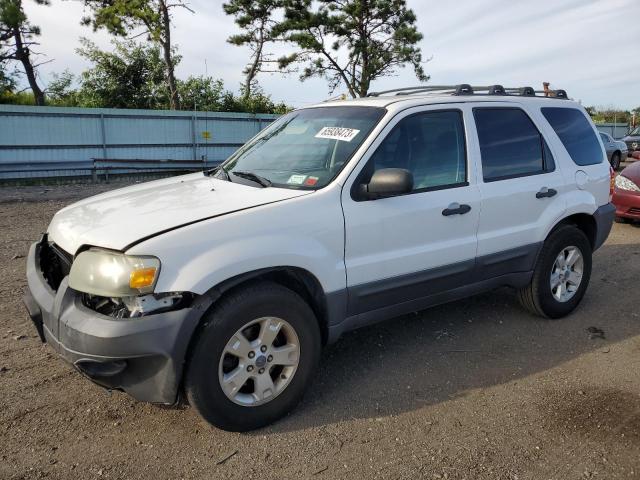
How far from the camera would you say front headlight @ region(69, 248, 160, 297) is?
251 centimetres

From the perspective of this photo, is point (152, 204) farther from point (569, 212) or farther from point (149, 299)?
point (569, 212)

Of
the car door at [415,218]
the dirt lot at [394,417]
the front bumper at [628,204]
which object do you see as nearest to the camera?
the dirt lot at [394,417]

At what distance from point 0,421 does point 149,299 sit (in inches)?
50.1

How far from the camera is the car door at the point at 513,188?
3873mm

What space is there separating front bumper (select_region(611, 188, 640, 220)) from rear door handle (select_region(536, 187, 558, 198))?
4.94 meters

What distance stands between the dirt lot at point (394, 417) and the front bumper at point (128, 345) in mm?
411

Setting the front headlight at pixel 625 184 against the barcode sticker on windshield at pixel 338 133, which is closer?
the barcode sticker on windshield at pixel 338 133

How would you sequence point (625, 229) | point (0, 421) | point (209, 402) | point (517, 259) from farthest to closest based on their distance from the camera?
1. point (625, 229)
2. point (517, 259)
3. point (0, 421)
4. point (209, 402)

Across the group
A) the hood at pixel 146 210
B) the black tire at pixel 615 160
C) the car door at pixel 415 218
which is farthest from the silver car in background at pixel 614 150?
the hood at pixel 146 210

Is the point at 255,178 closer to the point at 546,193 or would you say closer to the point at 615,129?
the point at 546,193

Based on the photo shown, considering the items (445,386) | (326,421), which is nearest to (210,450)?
(326,421)

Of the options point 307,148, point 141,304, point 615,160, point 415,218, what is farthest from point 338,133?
point 615,160

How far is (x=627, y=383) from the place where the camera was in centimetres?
351

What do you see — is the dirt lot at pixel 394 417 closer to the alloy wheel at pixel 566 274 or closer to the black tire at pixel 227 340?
the black tire at pixel 227 340
